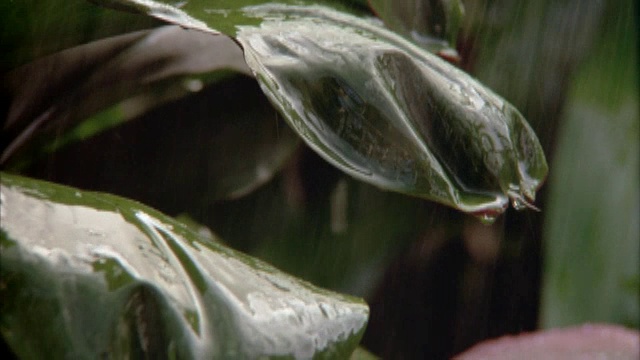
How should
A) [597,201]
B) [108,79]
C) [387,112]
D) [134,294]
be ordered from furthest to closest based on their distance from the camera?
[597,201] < [108,79] < [387,112] < [134,294]

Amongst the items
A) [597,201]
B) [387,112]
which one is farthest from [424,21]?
[597,201]

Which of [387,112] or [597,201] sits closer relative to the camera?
[387,112]

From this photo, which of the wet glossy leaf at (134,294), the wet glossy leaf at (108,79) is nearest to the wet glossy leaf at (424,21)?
the wet glossy leaf at (108,79)

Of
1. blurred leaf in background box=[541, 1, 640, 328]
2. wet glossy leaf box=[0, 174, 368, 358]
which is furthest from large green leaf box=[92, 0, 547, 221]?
blurred leaf in background box=[541, 1, 640, 328]

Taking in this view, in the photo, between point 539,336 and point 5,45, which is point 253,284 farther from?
point 539,336

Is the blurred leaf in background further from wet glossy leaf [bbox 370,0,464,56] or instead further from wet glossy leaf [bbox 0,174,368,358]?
wet glossy leaf [bbox 0,174,368,358]

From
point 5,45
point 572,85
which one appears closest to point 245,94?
point 5,45

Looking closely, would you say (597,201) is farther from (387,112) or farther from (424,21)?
(387,112)

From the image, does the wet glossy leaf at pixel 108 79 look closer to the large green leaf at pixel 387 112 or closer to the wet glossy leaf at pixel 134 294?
the large green leaf at pixel 387 112
